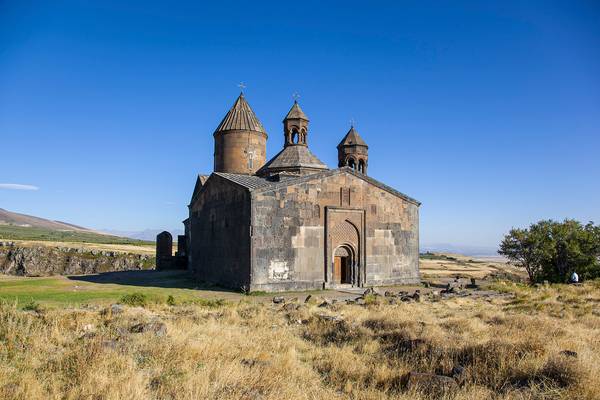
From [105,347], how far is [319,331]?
400cm

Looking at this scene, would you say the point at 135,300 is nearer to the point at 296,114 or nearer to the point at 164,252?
the point at 296,114

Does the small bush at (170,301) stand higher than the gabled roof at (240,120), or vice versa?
the gabled roof at (240,120)

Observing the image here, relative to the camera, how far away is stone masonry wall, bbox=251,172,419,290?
1619 centimetres

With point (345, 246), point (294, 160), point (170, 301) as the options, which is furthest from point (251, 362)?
point (294, 160)

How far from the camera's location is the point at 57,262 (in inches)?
1443

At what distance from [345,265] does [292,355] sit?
41.4 feet

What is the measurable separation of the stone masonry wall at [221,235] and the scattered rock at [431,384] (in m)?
11.2

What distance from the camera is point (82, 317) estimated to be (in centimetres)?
893

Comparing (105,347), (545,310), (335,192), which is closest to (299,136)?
(335,192)

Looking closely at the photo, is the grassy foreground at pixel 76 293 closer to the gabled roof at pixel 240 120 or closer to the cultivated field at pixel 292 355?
the cultivated field at pixel 292 355

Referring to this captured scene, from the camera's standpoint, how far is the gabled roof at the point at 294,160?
72.2ft

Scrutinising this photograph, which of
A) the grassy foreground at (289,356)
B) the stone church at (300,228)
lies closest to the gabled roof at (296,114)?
the stone church at (300,228)

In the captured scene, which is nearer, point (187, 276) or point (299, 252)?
point (299, 252)

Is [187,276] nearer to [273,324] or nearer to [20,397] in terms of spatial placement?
[273,324]
